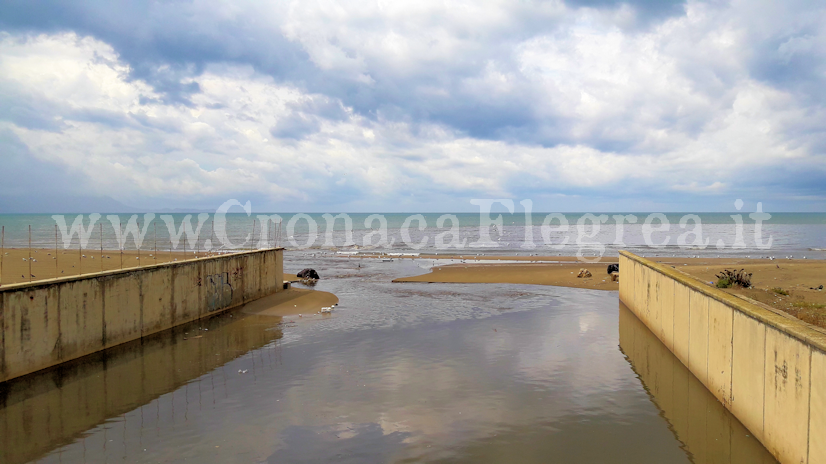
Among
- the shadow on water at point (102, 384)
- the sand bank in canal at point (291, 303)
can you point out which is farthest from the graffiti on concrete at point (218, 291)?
the shadow on water at point (102, 384)

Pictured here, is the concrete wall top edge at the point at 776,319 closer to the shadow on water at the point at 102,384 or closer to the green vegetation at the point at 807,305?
the green vegetation at the point at 807,305

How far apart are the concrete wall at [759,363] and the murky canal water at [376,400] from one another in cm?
40

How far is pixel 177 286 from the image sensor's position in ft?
45.9

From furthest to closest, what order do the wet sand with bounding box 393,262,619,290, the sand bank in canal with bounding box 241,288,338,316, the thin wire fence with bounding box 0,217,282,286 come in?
the wet sand with bounding box 393,262,619,290, the thin wire fence with bounding box 0,217,282,286, the sand bank in canal with bounding box 241,288,338,316

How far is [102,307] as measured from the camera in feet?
36.9

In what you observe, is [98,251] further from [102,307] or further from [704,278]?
[704,278]

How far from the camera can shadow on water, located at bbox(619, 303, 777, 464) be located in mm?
6582

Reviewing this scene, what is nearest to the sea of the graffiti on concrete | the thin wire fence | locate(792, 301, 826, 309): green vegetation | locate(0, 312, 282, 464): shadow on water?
the thin wire fence

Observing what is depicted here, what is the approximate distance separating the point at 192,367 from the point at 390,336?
5.10 meters

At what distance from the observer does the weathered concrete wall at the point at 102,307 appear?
366 inches

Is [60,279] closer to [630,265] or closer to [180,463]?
[180,463]

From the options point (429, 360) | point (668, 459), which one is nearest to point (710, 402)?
point (668, 459)

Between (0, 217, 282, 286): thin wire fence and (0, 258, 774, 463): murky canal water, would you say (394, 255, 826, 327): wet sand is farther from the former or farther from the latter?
(0, 217, 282, 286): thin wire fence

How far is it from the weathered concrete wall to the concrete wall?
12665 mm
